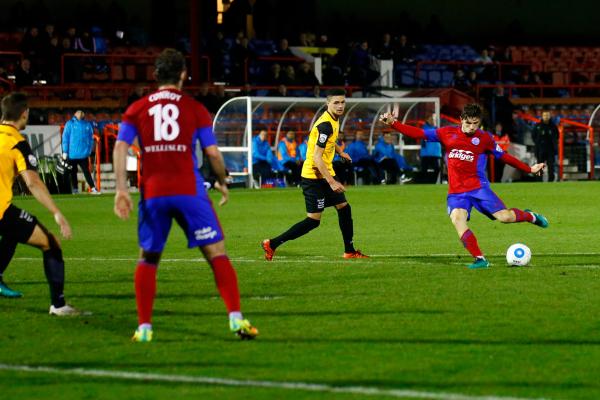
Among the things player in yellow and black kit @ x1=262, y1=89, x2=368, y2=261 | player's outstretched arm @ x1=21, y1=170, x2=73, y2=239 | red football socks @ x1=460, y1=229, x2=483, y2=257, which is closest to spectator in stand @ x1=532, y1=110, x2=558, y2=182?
player in yellow and black kit @ x1=262, y1=89, x2=368, y2=261

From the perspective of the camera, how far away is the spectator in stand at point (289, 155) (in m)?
31.2

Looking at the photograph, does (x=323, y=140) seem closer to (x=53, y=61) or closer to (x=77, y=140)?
(x=77, y=140)

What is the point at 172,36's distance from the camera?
1620 inches

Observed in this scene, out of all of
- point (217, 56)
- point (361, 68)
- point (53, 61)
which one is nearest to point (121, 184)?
point (53, 61)

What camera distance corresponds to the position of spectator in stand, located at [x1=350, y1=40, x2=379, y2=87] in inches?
1539

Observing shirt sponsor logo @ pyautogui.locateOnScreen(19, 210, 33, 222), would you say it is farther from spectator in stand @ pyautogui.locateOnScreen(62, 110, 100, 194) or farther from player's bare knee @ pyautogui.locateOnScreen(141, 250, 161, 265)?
spectator in stand @ pyautogui.locateOnScreen(62, 110, 100, 194)

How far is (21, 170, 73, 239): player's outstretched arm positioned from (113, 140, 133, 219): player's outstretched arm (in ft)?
3.44

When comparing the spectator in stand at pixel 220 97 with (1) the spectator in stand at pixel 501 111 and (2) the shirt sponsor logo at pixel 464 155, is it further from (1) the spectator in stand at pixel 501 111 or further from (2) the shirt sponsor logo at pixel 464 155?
(2) the shirt sponsor logo at pixel 464 155

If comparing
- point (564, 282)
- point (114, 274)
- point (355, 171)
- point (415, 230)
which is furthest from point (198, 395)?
point (355, 171)

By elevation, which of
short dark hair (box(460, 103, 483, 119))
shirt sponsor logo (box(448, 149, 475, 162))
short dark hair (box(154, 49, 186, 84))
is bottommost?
shirt sponsor logo (box(448, 149, 475, 162))

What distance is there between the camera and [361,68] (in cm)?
3922

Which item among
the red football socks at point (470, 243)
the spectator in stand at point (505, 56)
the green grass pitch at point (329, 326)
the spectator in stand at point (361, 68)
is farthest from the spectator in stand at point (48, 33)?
the red football socks at point (470, 243)

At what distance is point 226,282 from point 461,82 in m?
33.0

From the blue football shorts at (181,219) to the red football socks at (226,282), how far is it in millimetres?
147
